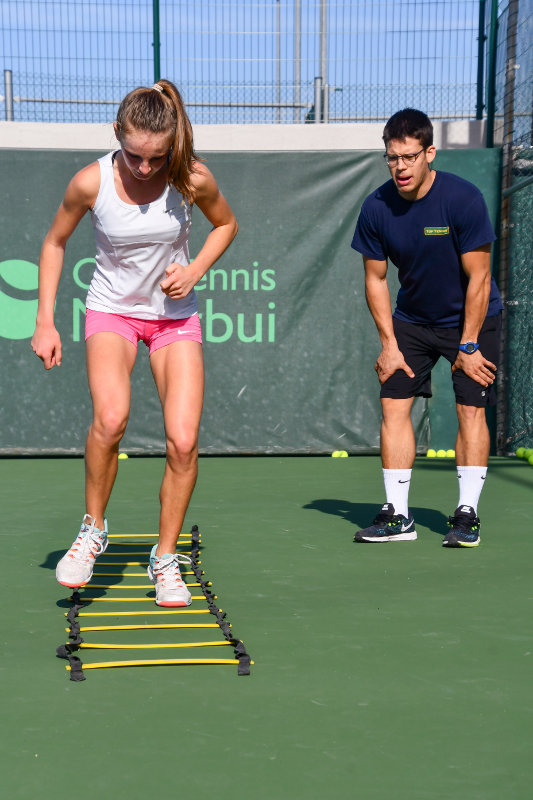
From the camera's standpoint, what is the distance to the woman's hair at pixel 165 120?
10.2ft

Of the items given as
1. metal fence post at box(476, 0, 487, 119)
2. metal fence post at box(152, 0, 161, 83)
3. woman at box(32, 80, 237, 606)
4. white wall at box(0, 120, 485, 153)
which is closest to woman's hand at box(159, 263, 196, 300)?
woman at box(32, 80, 237, 606)

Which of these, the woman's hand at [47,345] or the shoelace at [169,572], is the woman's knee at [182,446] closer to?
the shoelace at [169,572]

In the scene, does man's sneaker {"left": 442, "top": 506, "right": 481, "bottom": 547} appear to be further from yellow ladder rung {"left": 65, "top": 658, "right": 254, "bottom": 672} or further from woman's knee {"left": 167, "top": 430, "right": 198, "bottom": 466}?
yellow ladder rung {"left": 65, "top": 658, "right": 254, "bottom": 672}

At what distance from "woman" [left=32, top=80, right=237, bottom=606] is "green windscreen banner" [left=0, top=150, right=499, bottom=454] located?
12.8ft

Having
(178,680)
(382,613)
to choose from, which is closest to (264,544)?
(382,613)

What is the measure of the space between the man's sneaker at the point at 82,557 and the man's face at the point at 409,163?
1.88 metres

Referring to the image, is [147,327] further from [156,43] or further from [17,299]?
[156,43]

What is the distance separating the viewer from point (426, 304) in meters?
4.59

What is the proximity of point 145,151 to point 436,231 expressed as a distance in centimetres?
165

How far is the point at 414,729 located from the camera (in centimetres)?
224

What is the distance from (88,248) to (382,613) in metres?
4.86

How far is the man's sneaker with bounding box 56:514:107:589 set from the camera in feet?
11.2

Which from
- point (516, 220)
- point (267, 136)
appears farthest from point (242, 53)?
point (516, 220)

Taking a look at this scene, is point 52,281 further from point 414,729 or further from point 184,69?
point 184,69
